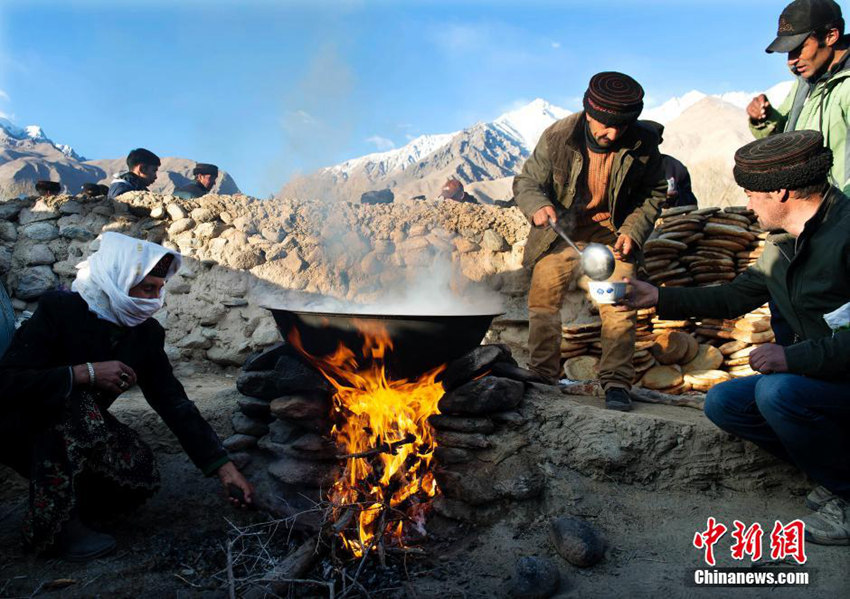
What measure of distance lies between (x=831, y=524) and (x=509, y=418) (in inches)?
58.1

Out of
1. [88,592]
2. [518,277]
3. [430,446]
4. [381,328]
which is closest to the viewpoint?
[88,592]

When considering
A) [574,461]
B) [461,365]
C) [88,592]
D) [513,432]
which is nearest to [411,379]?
[461,365]

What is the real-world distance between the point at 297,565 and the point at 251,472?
0.93 metres

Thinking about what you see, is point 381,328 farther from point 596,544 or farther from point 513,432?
point 596,544

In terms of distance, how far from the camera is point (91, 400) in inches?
97.6

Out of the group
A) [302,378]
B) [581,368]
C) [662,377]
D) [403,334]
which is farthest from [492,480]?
[662,377]

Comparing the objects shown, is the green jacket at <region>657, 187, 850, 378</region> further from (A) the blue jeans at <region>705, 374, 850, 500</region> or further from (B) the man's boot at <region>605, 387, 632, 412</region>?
(B) the man's boot at <region>605, 387, 632, 412</region>

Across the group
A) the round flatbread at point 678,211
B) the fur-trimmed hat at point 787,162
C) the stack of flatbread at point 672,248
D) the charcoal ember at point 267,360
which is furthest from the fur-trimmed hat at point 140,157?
the fur-trimmed hat at point 787,162

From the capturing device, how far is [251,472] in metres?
3.17

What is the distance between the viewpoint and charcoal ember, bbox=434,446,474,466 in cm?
294

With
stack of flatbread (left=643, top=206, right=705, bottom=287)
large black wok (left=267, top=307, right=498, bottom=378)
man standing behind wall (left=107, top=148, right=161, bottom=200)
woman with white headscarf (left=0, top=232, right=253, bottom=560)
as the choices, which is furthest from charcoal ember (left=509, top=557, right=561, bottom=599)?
man standing behind wall (left=107, top=148, right=161, bottom=200)

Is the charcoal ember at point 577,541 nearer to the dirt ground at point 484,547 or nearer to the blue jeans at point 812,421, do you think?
the dirt ground at point 484,547

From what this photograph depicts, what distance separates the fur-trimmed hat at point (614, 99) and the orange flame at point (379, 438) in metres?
1.82

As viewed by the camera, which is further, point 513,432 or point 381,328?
point 513,432
